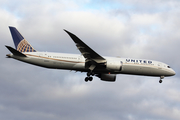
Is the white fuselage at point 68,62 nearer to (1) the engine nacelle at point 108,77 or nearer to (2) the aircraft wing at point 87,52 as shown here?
(2) the aircraft wing at point 87,52

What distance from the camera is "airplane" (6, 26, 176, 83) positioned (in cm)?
3406

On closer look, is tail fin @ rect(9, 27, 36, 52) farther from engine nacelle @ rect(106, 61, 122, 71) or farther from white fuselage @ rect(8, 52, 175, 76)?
engine nacelle @ rect(106, 61, 122, 71)

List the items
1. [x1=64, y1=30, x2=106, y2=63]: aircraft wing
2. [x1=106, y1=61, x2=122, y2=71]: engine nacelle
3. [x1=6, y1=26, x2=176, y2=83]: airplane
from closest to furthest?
[x1=64, y1=30, x2=106, y2=63]: aircraft wing < [x1=6, y1=26, x2=176, y2=83]: airplane < [x1=106, y1=61, x2=122, y2=71]: engine nacelle

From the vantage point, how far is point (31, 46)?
36719 millimetres

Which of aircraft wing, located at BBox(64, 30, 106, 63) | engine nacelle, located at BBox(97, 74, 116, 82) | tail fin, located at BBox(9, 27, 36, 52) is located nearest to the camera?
aircraft wing, located at BBox(64, 30, 106, 63)

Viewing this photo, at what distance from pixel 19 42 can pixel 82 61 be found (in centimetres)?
924

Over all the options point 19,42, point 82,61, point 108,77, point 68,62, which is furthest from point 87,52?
point 19,42

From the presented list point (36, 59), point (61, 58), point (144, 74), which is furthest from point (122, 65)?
point (36, 59)

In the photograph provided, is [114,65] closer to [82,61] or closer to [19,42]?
[82,61]

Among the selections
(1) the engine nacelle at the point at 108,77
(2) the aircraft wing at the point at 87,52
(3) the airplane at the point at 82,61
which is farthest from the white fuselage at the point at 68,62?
(1) the engine nacelle at the point at 108,77

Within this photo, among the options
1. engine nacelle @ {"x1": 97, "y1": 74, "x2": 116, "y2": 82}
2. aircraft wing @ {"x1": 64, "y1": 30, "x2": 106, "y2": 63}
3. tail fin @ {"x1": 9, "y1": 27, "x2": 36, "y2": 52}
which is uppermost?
tail fin @ {"x1": 9, "y1": 27, "x2": 36, "y2": 52}

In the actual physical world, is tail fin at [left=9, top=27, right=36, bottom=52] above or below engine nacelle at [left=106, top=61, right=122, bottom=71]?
above

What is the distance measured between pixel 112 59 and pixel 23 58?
1168 cm

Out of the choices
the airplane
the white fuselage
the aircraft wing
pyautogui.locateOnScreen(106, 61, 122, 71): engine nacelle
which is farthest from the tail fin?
pyautogui.locateOnScreen(106, 61, 122, 71): engine nacelle
